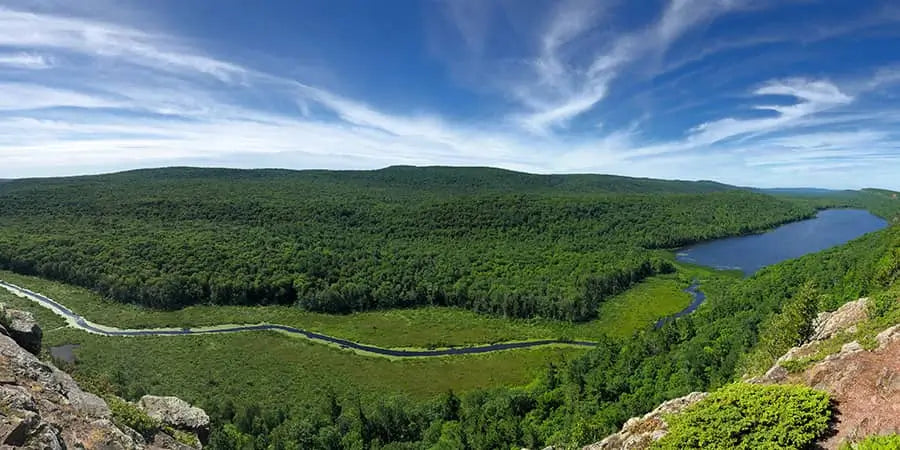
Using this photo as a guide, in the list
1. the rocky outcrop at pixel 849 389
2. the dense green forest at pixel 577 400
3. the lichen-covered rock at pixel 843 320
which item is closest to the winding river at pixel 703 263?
the dense green forest at pixel 577 400

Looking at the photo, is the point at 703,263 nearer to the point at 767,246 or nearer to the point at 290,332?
the point at 767,246

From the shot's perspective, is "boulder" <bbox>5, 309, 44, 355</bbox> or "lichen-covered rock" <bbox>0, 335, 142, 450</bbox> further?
"boulder" <bbox>5, 309, 44, 355</bbox>

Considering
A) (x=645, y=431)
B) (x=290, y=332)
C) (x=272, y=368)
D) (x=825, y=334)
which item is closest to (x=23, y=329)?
(x=645, y=431)

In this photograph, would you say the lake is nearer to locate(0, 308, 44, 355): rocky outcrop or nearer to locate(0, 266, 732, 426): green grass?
locate(0, 266, 732, 426): green grass

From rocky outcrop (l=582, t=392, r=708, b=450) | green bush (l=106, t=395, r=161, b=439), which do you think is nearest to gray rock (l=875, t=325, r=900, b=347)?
→ rocky outcrop (l=582, t=392, r=708, b=450)

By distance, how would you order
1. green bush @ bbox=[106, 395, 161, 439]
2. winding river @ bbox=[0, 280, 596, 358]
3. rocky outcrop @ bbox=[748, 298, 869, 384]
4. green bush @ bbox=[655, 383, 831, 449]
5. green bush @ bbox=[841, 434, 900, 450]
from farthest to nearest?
winding river @ bbox=[0, 280, 596, 358] → rocky outcrop @ bbox=[748, 298, 869, 384] → green bush @ bbox=[106, 395, 161, 439] → green bush @ bbox=[655, 383, 831, 449] → green bush @ bbox=[841, 434, 900, 450]

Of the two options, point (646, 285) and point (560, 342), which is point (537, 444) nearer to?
point (560, 342)

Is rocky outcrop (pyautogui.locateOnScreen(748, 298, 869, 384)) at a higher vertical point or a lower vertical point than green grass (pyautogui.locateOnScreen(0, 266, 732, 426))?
higher
